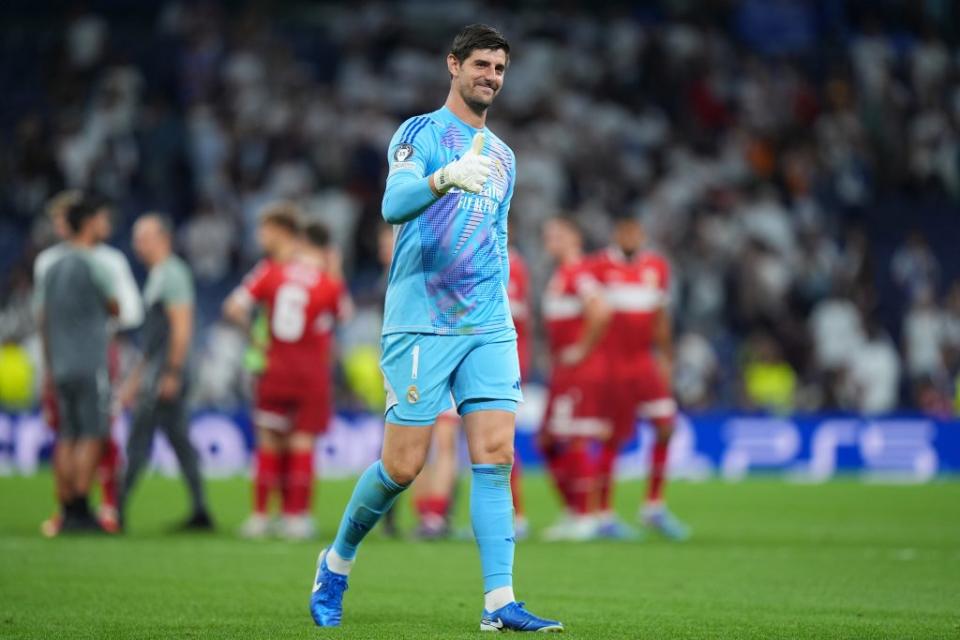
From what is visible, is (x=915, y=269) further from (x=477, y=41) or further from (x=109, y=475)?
(x=477, y=41)

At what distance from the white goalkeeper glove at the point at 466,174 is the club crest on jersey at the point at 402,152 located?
0.40 meters

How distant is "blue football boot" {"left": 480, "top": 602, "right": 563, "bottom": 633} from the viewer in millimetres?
6680

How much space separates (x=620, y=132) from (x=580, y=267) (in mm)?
13485

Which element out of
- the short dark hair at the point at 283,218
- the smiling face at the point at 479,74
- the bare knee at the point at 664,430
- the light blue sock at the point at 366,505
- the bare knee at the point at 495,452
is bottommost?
the bare knee at the point at 664,430

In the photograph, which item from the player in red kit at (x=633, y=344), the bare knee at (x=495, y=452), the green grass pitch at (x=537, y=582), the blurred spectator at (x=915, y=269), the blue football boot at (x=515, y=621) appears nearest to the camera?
the blue football boot at (x=515, y=621)

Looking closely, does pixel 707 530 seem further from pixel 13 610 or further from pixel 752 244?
pixel 752 244

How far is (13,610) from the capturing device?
7.73 m

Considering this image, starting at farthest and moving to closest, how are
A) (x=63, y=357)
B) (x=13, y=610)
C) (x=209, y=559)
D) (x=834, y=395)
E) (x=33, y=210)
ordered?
(x=33, y=210), (x=834, y=395), (x=63, y=357), (x=209, y=559), (x=13, y=610)

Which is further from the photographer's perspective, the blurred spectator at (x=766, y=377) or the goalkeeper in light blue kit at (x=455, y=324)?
the blurred spectator at (x=766, y=377)

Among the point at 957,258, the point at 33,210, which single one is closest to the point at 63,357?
the point at 33,210

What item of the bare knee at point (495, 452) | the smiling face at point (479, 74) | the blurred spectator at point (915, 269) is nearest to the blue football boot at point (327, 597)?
the bare knee at point (495, 452)

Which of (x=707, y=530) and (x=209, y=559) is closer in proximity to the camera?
(x=209, y=559)

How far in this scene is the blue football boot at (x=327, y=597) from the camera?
7.21 metres

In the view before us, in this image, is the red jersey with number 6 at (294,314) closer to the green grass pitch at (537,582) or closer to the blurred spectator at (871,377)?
the green grass pitch at (537,582)
